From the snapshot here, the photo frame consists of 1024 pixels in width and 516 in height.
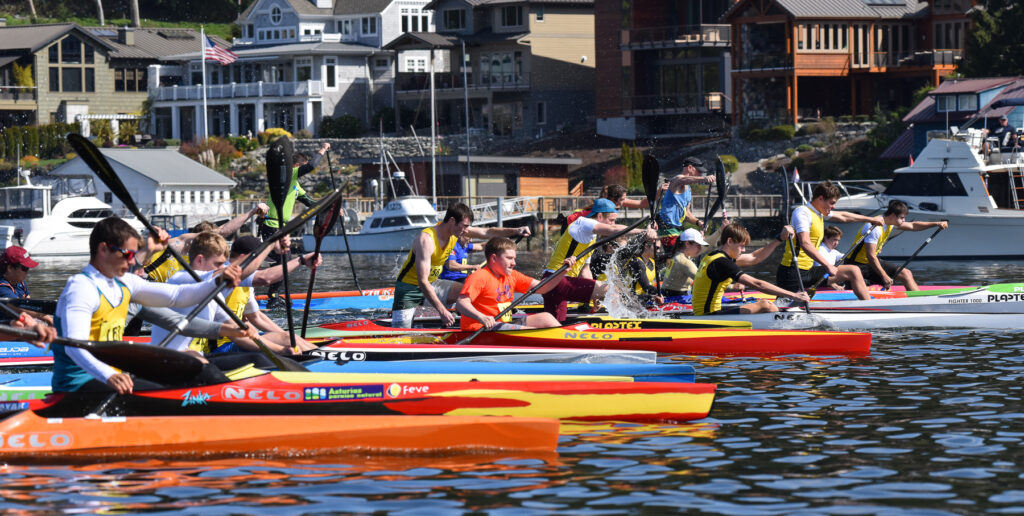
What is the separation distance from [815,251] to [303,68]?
205ft

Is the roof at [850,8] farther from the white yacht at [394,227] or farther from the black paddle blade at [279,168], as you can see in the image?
the black paddle blade at [279,168]

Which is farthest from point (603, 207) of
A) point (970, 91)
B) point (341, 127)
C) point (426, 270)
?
point (341, 127)

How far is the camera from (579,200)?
5053 centimetres

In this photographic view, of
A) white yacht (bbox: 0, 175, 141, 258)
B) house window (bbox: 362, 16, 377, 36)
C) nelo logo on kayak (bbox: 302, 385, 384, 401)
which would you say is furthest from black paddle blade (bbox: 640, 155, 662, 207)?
house window (bbox: 362, 16, 377, 36)

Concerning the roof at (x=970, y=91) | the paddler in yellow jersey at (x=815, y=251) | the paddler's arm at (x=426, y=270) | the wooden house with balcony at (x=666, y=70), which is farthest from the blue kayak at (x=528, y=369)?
the wooden house with balcony at (x=666, y=70)

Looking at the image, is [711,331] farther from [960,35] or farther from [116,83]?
[116,83]

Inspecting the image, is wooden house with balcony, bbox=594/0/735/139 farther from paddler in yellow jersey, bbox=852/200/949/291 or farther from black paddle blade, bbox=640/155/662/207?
black paddle blade, bbox=640/155/662/207

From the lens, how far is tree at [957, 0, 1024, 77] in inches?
2007

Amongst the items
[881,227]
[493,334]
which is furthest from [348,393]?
[881,227]

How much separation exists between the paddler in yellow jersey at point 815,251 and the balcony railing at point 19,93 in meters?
69.1

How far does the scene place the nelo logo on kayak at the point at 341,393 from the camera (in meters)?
10.8

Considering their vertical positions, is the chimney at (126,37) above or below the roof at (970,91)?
above

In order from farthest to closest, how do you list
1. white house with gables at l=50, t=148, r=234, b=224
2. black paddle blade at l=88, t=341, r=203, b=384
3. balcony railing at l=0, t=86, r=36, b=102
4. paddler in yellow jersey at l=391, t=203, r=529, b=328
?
balcony railing at l=0, t=86, r=36, b=102 → white house with gables at l=50, t=148, r=234, b=224 → paddler in yellow jersey at l=391, t=203, r=529, b=328 → black paddle blade at l=88, t=341, r=203, b=384

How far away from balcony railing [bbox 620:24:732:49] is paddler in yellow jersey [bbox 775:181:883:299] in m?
44.9
